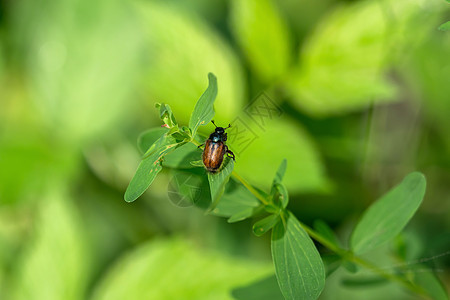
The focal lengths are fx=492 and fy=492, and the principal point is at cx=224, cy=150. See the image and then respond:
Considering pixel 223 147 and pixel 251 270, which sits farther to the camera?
pixel 251 270

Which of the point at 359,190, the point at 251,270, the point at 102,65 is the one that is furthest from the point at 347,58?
the point at 102,65

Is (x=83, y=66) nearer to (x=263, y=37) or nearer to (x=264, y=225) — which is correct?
(x=263, y=37)

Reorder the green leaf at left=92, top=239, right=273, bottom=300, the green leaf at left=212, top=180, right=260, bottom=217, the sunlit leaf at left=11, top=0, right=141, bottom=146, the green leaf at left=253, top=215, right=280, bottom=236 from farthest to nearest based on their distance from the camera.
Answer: the sunlit leaf at left=11, top=0, right=141, bottom=146, the green leaf at left=92, top=239, right=273, bottom=300, the green leaf at left=212, top=180, right=260, bottom=217, the green leaf at left=253, top=215, right=280, bottom=236

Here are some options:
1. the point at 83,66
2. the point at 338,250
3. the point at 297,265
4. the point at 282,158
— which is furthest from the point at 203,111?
the point at 83,66

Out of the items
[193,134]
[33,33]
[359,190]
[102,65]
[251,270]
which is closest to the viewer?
[193,134]

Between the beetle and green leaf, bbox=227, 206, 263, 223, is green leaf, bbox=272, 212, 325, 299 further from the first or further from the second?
the beetle

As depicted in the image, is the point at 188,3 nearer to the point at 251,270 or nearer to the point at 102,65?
the point at 102,65

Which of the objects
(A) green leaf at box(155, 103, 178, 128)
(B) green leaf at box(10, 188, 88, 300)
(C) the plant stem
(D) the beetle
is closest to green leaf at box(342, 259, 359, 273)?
(C) the plant stem

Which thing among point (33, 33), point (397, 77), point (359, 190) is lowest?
point (359, 190)
